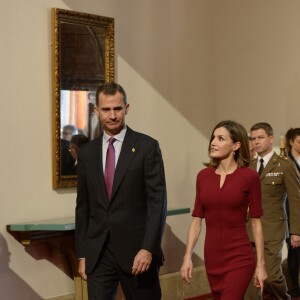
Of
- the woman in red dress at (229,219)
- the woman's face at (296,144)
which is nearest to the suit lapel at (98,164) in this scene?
the woman in red dress at (229,219)

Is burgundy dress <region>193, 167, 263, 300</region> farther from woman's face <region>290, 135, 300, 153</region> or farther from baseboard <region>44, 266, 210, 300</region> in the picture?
woman's face <region>290, 135, 300, 153</region>

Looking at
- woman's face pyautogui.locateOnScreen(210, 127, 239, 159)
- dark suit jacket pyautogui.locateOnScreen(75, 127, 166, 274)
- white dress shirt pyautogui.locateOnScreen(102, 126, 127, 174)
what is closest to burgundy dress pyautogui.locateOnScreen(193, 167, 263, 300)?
woman's face pyautogui.locateOnScreen(210, 127, 239, 159)

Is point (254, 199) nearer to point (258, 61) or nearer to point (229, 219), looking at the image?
point (229, 219)

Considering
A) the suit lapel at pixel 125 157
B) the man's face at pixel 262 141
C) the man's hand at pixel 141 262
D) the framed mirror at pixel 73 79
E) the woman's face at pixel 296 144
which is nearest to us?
the man's hand at pixel 141 262

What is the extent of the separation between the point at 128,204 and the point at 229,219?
23.8 inches

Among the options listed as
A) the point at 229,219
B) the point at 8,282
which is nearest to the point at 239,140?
the point at 229,219

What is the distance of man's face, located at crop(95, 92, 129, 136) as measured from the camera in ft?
13.4

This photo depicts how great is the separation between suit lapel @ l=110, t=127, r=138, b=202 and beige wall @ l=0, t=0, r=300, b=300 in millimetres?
1779

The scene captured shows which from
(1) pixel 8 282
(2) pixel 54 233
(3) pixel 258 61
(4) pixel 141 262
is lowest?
(1) pixel 8 282

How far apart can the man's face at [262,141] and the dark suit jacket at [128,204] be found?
87.5 inches

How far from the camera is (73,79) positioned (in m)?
6.18

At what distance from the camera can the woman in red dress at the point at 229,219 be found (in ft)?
13.9

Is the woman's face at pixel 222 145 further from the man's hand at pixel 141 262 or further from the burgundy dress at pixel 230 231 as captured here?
the man's hand at pixel 141 262

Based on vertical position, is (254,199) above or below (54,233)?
above
